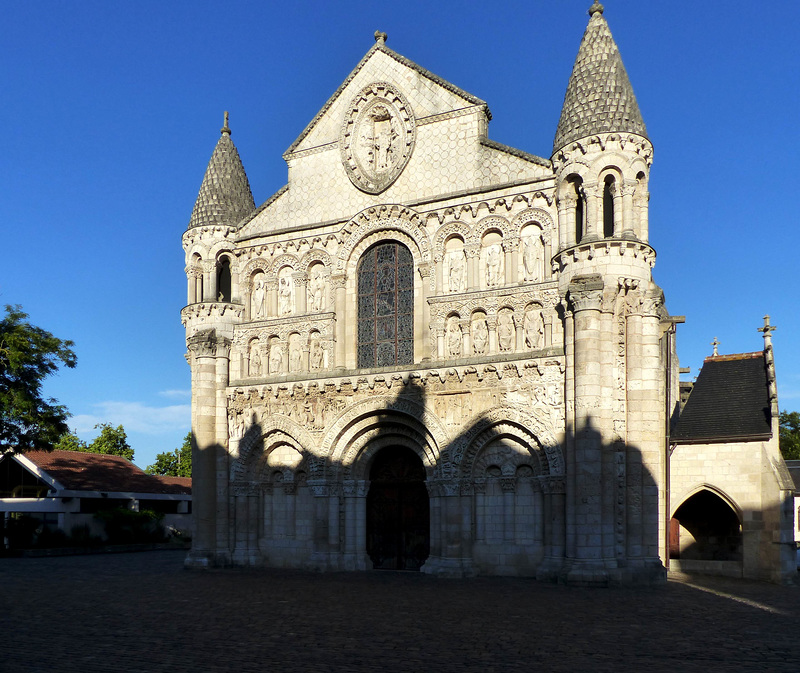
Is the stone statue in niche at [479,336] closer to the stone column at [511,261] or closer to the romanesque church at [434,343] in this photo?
the romanesque church at [434,343]

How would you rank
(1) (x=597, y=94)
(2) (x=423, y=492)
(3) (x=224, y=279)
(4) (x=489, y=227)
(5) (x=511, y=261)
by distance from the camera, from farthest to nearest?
1. (3) (x=224, y=279)
2. (2) (x=423, y=492)
3. (4) (x=489, y=227)
4. (5) (x=511, y=261)
5. (1) (x=597, y=94)

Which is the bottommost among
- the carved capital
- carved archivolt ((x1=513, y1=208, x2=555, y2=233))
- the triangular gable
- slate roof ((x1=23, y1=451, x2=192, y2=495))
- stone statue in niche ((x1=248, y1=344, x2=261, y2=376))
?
slate roof ((x1=23, y1=451, x2=192, y2=495))

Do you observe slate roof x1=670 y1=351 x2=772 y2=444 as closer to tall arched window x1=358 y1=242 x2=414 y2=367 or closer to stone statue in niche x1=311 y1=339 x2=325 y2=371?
tall arched window x1=358 y1=242 x2=414 y2=367

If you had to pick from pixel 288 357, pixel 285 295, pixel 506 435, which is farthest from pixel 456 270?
pixel 288 357

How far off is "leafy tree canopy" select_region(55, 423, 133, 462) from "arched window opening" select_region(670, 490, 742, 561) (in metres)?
50.1

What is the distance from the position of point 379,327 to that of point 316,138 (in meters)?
6.70

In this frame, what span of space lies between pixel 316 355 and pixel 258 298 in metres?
3.07

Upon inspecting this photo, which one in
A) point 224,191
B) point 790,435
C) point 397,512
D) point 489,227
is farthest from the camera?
point 790,435

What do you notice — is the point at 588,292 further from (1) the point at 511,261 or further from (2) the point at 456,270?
(2) the point at 456,270

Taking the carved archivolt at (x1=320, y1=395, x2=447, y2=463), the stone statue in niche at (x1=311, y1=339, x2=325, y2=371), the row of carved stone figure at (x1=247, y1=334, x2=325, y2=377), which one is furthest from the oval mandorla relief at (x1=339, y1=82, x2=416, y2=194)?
the carved archivolt at (x1=320, y1=395, x2=447, y2=463)

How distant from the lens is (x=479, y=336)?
24.1m

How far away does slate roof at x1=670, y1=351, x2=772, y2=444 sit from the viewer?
25.5 meters

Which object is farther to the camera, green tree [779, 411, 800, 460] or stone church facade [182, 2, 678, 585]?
green tree [779, 411, 800, 460]

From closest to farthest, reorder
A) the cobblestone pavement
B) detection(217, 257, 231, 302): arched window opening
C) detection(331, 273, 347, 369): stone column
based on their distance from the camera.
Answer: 1. the cobblestone pavement
2. detection(331, 273, 347, 369): stone column
3. detection(217, 257, 231, 302): arched window opening
